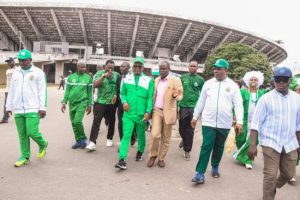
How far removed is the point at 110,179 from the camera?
4.56 metres

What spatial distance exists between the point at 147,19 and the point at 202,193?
1976 inches

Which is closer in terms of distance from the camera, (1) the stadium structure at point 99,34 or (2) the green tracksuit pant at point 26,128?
(2) the green tracksuit pant at point 26,128

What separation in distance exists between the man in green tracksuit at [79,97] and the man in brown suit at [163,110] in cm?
164

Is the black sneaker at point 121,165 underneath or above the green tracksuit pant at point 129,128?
underneath

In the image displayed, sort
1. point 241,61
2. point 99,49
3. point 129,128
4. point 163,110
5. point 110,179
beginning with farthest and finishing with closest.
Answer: point 99,49, point 241,61, point 163,110, point 129,128, point 110,179

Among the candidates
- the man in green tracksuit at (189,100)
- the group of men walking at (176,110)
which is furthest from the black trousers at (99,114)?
the man in green tracksuit at (189,100)

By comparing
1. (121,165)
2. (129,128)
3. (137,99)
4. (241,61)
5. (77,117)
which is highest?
(241,61)

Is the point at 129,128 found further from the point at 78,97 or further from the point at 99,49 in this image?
the point at 99,49

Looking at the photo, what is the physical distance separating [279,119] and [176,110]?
2269 mm

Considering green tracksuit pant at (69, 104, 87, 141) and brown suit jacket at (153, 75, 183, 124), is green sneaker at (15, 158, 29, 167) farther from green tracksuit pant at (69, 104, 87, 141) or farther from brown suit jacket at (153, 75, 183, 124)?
brown suit jacket at (153, 75, 183, 124)

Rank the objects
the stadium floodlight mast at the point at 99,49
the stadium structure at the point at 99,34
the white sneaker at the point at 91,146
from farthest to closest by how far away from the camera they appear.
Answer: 1. the stadium floodlight mast at the point at 99,49
2. the stadium structure at the point at 99,34
3. the white sneaker at the point at 91,146

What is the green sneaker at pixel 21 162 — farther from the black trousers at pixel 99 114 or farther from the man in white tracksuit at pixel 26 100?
the black trousers at pixel 99 114

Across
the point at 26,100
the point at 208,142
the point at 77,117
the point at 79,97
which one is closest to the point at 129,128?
the point at 208,142

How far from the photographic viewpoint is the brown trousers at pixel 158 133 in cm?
536
